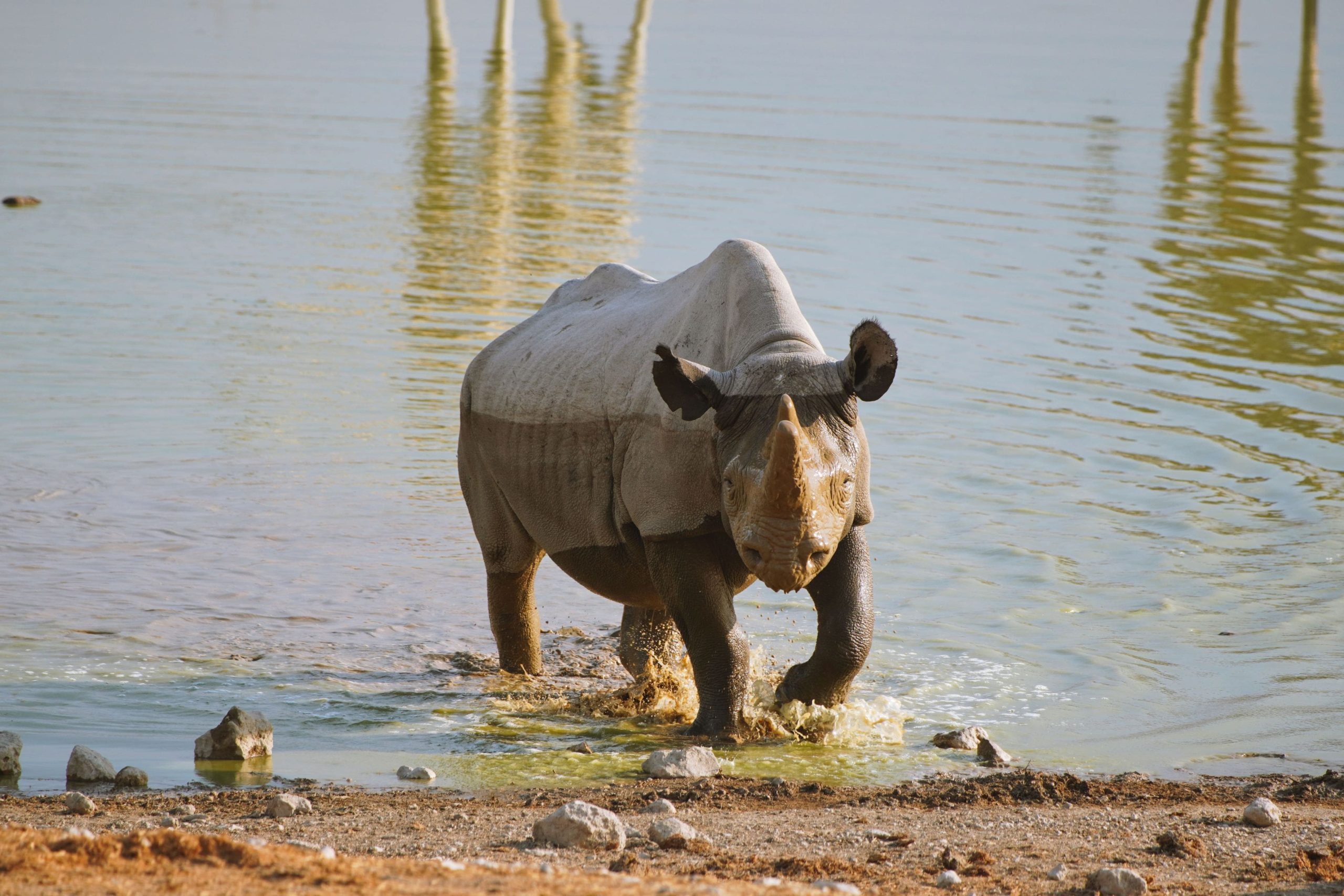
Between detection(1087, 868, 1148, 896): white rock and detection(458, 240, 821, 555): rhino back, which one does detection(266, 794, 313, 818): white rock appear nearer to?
detection(458, 240, 821, 555): rhino back

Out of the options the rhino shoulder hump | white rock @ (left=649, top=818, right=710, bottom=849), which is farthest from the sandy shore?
the rhino shoulder hump

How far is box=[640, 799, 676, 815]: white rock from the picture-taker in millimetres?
6641

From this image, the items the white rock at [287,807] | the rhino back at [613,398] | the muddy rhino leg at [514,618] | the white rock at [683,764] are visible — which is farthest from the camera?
the muddy rhino leg at [514,618]

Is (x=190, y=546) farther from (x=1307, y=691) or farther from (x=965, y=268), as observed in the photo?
(x=965, y=268)

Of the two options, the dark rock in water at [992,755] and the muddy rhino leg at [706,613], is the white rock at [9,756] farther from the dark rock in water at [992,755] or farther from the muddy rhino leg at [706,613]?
the dark rock in water at [992,755]

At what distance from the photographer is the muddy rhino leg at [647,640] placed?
29.8 feet

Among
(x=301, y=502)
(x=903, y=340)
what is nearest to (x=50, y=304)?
(x=301, y=502)

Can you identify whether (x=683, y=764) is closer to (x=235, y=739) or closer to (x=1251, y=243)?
(x=235, y=739)

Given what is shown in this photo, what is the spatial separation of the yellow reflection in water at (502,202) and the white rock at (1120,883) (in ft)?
31.0

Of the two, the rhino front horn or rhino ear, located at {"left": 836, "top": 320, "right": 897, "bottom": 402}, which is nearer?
the rhino front horn

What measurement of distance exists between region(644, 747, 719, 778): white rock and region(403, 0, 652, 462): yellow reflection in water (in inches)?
285

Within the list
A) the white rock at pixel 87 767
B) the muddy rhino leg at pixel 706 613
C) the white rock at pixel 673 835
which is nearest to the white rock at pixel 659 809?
the white rock at pixel 673 835

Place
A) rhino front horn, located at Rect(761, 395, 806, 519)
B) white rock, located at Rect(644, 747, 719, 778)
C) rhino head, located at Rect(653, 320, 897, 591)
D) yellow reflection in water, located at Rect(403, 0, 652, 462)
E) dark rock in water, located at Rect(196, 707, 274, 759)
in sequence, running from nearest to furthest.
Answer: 1. rhino front horn, located at Rect(761, 395, 806, 519)
2. rhino head, located at Rect(653, 320, 897, 591)
3. white rock, located at Rect(644, 747, 719, 778)
4. dark rock in water, located at Rect(196, 707, 274, 759)
5. yellow reflection in water, located at Rect(403, 0, 652, 462)

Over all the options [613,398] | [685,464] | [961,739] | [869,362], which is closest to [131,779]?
[685,464]
